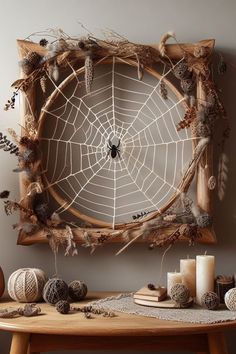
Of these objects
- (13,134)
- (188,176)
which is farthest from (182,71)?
(13,134)

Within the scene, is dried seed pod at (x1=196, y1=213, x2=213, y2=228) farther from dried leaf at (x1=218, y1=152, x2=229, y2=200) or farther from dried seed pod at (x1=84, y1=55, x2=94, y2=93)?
dried seed pod at (x1=84, y1=55, x2=94, y2=93)

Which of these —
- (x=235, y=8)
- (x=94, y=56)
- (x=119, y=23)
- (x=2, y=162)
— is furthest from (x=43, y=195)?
(x=235, y=8)

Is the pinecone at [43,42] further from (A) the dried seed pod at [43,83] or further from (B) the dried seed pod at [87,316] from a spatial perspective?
(B) the dried seed pod at [87,316]

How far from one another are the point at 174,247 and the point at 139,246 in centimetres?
12

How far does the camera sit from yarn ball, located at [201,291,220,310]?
167 centimetres

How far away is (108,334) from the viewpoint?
4.91 ft

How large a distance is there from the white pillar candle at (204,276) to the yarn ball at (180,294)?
0.24 ft

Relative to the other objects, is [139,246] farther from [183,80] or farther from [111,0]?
[111,0]

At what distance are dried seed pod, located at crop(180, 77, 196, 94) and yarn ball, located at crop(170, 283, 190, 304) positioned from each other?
2.22 ft

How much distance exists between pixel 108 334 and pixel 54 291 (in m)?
0.29

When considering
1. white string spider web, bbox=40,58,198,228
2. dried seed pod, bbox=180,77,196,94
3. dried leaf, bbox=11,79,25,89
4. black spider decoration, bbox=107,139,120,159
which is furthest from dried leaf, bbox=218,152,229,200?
dried leaf, bbox=11,79,25,89

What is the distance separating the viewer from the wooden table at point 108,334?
59.0 inches

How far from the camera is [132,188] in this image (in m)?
2.06

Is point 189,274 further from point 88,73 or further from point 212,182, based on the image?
point 88,73
